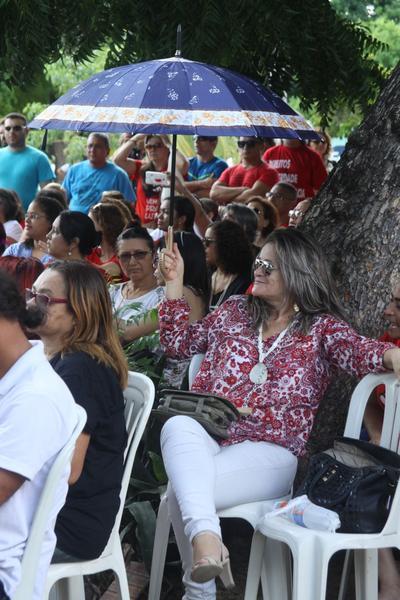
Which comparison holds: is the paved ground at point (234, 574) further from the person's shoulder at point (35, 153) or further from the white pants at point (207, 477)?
the person's shoulder at point (35, 153)

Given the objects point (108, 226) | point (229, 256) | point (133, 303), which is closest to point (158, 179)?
point (108, 226)

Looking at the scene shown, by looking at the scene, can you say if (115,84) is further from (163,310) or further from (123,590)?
(123,590)

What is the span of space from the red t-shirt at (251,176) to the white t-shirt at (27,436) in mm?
7260

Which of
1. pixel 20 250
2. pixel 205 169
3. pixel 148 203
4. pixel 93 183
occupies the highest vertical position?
pixel 205 169

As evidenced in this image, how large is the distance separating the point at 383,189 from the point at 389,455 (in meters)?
1.80

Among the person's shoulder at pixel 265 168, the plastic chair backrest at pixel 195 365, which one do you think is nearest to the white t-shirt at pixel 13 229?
the person's shoulder at pixel 265 168

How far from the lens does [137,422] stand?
403cm

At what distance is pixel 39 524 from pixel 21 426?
0.31 m

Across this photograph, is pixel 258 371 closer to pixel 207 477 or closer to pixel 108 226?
pixel 207 477

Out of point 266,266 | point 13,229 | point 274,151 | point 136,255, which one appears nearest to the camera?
point 266,266

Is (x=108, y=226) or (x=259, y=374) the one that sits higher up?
(x=259, y=374)

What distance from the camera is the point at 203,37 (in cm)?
638

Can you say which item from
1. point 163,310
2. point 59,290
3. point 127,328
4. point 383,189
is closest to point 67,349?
point 59,290

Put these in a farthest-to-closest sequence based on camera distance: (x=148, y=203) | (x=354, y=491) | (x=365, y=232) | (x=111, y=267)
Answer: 1. (x=148, y=203)
2. (x=111, y=267)
3. (x=365, y=232)
4. (x=354, y=491)
